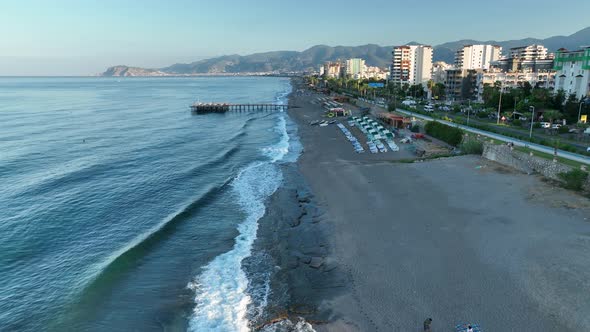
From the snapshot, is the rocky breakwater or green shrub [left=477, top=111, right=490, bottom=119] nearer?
the rocky breakwater

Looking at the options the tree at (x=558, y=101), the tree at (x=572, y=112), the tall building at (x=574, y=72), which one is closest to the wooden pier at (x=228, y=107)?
the tall building at (x=574, y=72)

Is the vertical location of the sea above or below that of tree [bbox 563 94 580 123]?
below

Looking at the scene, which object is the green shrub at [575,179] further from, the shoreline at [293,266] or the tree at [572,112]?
the tree at [572,112]

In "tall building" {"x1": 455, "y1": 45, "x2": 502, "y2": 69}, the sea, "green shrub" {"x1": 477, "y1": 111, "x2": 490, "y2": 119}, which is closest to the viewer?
the sea

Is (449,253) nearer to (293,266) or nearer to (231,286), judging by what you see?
(293,266)

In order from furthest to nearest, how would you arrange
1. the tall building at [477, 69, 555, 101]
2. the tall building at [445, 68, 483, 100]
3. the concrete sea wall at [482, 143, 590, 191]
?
the tall building at [445, 68, 483, 100] → the tall building at [477, 69, 555, 101] → the concrete sea wall at [482, 143, 590, 191]

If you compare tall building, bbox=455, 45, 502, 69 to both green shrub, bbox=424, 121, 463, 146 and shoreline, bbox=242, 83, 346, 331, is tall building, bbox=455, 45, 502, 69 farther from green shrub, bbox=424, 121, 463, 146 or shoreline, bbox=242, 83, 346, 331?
shoreline, bbox=242, 83, 346, 331

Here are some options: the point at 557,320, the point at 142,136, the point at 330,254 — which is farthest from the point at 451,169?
the point at 142,136

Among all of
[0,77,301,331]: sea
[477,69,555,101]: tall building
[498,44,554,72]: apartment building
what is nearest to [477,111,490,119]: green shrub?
[477,69,555,101]: tall building
